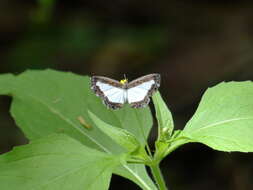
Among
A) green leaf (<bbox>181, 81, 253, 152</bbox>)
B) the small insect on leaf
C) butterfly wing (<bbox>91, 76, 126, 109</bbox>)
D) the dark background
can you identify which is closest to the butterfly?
butterfly wing (<bbox>91, 76, 126, 109</bbox>)

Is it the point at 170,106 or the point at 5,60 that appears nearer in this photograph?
the point at 170,106

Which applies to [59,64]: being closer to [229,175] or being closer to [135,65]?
[135,65]

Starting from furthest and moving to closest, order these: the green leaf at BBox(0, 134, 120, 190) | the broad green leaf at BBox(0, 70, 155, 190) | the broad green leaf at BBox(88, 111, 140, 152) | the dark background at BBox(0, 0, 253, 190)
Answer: the dark background at BBox(0, 0, 253, 190)
the broad green leaf at BBox(0, 70, 155, 190)
the broad green leaf at BBox(88, 111, 140, 152)
the green leaf at BBox(0, 134, 120, 190)

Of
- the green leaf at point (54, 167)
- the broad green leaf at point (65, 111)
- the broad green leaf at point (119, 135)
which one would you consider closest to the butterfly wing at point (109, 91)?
the broad green leaf at point (119, 135)

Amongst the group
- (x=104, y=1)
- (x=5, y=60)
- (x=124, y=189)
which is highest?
(x=104, y=1)

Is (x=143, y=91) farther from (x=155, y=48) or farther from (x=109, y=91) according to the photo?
(x=155, y=48)

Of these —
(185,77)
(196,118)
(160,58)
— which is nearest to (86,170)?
(196,118)

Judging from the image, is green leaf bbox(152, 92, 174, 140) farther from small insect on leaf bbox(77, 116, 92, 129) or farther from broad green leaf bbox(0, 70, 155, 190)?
small insect on leaf bbox(77, 116, 92, 129)
